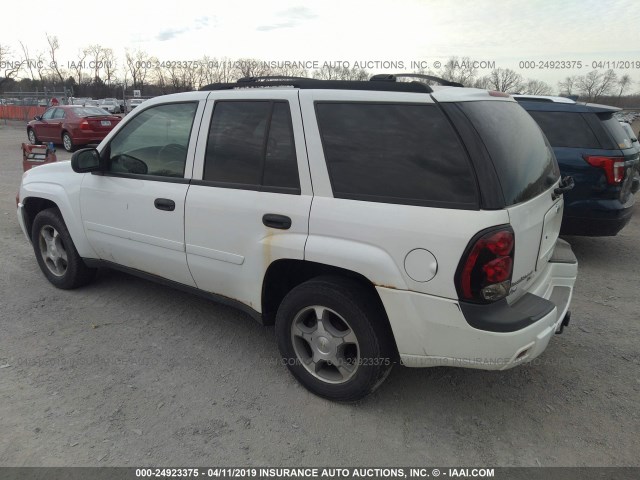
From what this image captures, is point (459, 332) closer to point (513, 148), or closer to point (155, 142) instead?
point (513, 148)

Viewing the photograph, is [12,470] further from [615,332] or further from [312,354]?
[615,332]

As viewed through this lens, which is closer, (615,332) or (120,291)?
(615,332)

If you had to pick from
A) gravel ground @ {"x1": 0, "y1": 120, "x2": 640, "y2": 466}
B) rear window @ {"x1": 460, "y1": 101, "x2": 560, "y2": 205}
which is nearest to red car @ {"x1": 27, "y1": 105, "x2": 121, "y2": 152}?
gravel ground @ {"x1": 0, "y1": 120, "x2": 640, "y2": 466}

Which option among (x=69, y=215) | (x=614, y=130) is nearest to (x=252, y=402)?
(x=69, y=215)

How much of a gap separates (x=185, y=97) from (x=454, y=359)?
2.55 metres

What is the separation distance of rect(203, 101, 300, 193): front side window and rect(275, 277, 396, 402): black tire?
656 millimetres

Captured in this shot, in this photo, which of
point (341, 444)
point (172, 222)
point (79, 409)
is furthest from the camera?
point (172, 222)

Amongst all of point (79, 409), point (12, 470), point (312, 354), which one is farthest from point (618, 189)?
point (12, 470)

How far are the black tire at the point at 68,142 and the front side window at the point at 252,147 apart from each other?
1502cm

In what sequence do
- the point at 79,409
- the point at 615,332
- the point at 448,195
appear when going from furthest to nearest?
the point at 615,332 → the point at 79,409 → the point at 448,195

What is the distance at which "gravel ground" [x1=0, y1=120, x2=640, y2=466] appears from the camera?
2.47 m

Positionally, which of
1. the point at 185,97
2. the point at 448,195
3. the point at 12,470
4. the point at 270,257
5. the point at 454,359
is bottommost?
the point at 12,470

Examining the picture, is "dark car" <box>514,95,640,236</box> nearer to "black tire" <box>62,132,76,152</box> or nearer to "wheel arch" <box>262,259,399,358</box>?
"wheel arch" <box>262,259,399,358</box>

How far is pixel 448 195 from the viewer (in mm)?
2330
